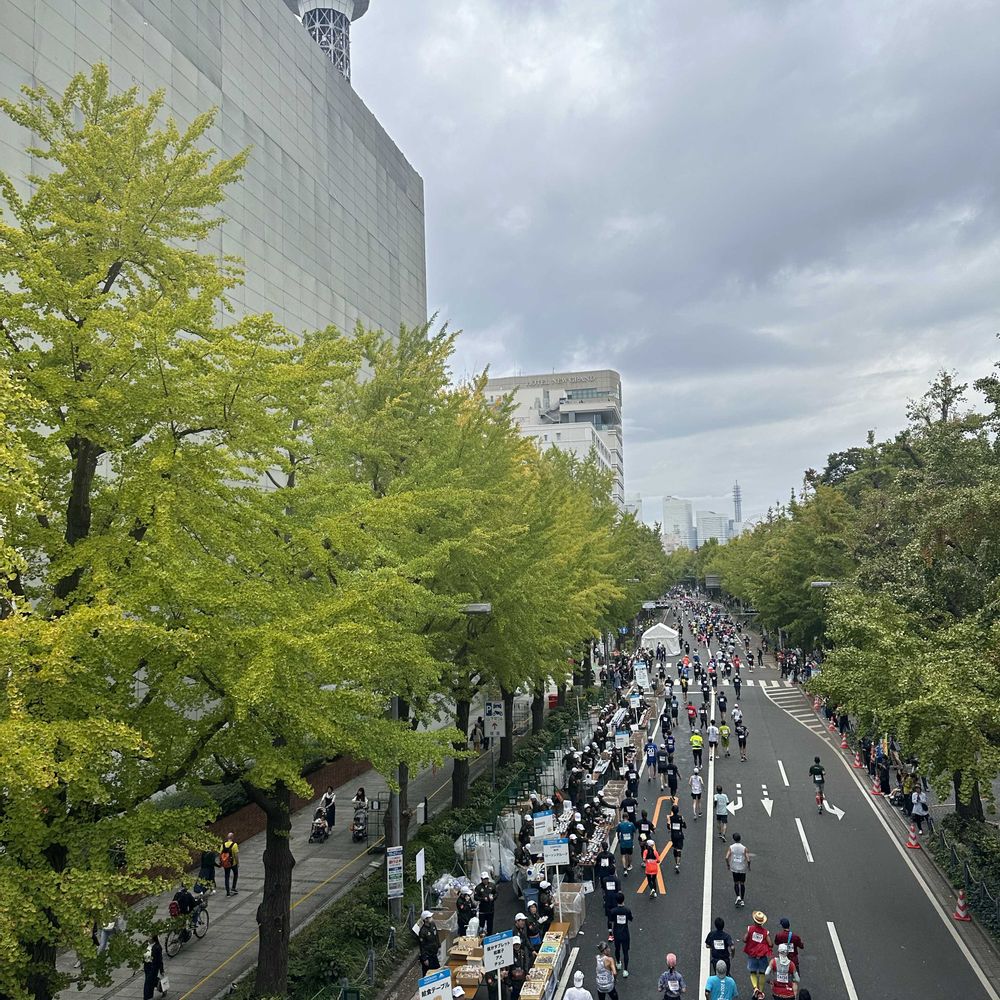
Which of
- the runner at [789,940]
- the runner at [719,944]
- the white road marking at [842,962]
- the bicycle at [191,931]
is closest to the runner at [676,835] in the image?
the white road marking at [842,962]

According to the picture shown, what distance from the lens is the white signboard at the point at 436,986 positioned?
10.6 meters

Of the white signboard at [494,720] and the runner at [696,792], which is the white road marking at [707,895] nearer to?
the runner at [696,792]

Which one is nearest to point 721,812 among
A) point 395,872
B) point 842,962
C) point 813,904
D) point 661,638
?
point 813,904

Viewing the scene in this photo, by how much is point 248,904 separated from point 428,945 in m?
6.59

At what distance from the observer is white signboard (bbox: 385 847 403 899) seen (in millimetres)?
15047

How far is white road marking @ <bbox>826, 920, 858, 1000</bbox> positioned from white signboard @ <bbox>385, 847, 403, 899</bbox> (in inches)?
308

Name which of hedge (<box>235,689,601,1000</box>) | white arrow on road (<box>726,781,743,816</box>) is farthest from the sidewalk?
white arrow on road (<box>726,781,743,816</box>)

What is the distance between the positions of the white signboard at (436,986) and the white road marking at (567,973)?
3455mm

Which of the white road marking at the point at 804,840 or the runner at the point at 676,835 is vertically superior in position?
the runner at the point at 676,835

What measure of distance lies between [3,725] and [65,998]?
998 centimetres

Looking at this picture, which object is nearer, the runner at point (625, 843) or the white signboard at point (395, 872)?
the white signboard at point (395, 872)

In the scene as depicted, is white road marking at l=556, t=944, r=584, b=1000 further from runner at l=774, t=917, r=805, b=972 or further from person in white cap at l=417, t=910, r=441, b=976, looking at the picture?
runner at l=774, t=917, r=805, b=972

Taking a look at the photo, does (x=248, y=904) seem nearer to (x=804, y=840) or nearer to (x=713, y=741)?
(x=804, y=840)

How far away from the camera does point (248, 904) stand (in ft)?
59.8
